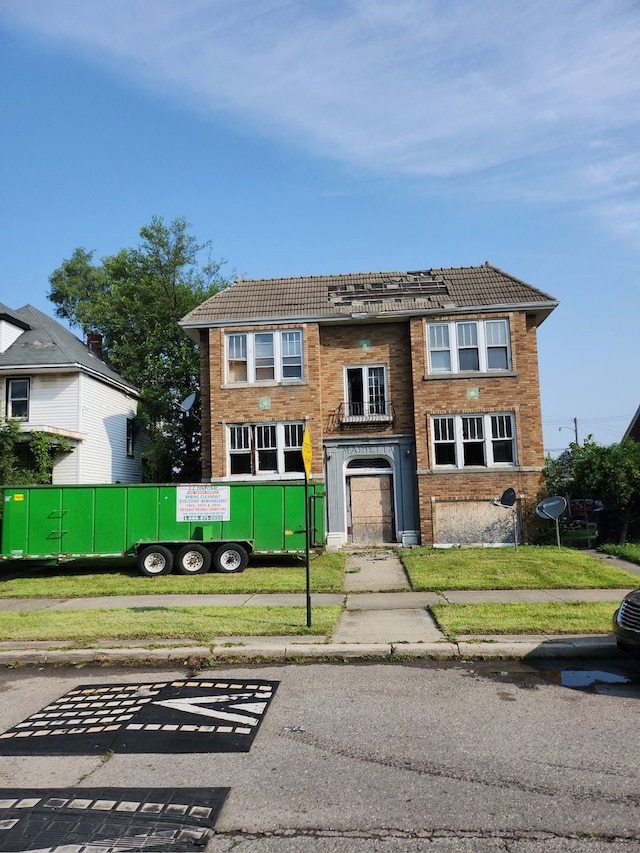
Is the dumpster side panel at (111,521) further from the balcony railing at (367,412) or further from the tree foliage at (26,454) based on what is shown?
the balcony railing at (367,412)

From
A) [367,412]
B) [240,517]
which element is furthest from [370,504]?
[240,517]

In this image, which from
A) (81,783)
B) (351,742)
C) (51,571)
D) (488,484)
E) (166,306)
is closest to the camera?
(81,783)

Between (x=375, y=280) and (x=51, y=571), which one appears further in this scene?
(x=375, y=280)

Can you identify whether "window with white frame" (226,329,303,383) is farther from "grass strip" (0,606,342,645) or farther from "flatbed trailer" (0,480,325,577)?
"grass strip" (0,606,342,645)

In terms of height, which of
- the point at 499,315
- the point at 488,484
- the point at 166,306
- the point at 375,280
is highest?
the point at 166,306

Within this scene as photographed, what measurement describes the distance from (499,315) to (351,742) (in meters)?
16.7

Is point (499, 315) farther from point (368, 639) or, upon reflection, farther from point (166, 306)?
point (166, 306)

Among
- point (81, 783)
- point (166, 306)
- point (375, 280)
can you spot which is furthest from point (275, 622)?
point (166, 306)

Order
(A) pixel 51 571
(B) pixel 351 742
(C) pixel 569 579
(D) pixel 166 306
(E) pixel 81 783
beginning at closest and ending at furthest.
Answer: (E) pixel 81 783 → (B) pixel 351 742 → (C) pixel 569 579 → (A) pixel 51 571 → (D) pixel 166 306

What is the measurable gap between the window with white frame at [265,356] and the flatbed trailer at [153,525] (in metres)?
5.30

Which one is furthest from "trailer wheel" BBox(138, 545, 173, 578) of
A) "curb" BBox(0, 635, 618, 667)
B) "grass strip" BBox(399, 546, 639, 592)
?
"curb" BBox(0, 635, 618, 667)

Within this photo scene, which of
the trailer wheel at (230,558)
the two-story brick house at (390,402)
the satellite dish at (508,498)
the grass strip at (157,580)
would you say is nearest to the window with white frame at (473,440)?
the two-story brick house at (390,402)

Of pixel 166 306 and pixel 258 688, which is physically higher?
pixel 166 306

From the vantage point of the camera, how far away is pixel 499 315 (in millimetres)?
19875
